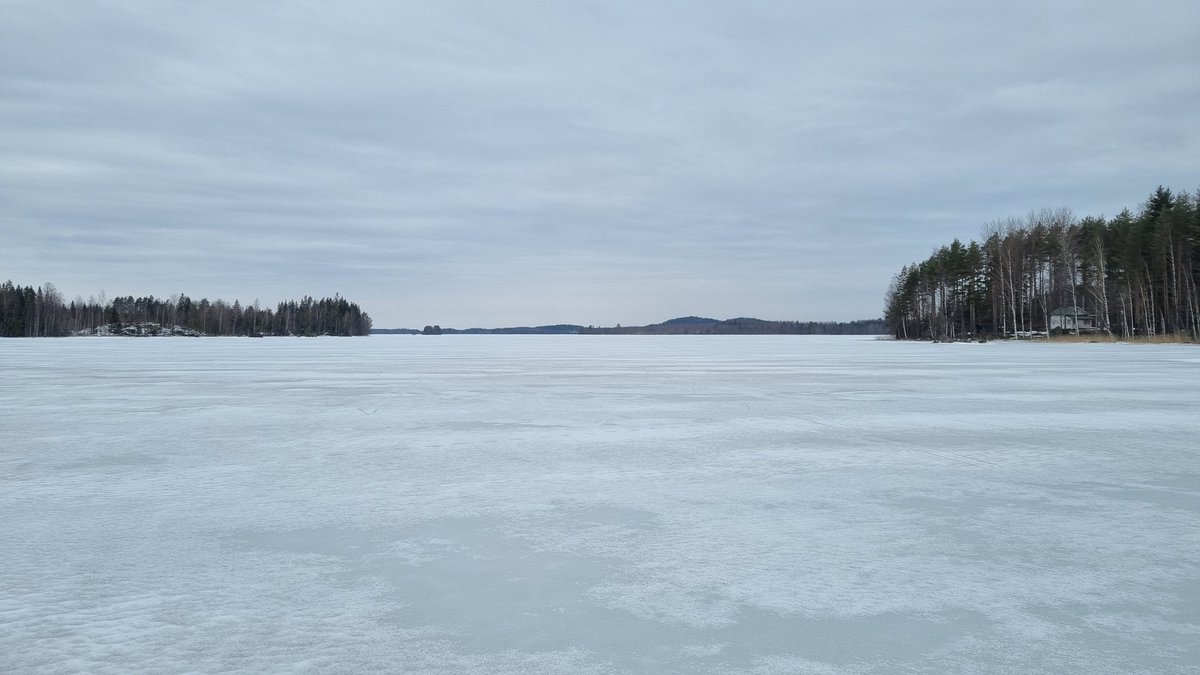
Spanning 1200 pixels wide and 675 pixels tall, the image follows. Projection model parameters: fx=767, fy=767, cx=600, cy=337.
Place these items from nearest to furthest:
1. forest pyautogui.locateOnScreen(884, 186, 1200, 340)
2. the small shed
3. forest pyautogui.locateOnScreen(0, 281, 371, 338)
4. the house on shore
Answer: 1. forest pyautogui.locateOnScreen(884, 186, 1200, 340)
2. the house on shore
3. the small shed
4. forest pyautogui.locateOnScreen(0, 281, 371, 338)

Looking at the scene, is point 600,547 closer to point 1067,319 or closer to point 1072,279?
point 1072,279

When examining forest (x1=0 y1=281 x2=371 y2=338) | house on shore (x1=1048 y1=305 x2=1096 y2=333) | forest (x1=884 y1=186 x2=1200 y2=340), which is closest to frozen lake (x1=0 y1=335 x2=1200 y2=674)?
forest (x1=884 y1=186 x2=1200 y2=340)

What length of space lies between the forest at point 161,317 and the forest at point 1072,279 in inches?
4702

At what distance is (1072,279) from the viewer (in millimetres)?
59312

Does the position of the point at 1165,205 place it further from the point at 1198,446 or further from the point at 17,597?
the point at 17,597

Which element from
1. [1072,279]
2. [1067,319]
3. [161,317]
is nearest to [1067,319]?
[1067,319]

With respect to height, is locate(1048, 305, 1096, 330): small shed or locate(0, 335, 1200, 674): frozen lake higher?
locate(1048, 305, 1096, 330): small shed

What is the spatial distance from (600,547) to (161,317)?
169247 millimetres

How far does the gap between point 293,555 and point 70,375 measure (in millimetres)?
18879

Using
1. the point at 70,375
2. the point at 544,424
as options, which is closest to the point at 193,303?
the point at 70,375

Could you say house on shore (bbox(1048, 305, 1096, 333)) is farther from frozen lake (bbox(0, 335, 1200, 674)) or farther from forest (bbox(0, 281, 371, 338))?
forest (bbox(0, 281, 371, 338))

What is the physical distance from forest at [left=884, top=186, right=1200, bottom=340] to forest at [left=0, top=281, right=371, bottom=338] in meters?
119

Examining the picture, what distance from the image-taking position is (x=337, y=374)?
19.5 meters

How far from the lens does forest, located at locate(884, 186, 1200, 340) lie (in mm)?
52938
